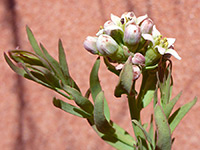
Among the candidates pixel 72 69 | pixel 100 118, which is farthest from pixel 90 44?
pixel 72 69

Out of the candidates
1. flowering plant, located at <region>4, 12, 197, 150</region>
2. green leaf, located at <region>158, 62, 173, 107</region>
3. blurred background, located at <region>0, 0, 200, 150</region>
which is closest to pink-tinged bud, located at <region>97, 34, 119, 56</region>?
flowering plant, located at <region>4, 12, 197, 150</region>

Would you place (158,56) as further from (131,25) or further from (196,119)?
(196,119)

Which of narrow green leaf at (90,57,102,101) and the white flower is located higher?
the white flower

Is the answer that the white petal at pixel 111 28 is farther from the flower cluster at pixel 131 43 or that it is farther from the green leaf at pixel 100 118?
the green leaf at pixel 100 118

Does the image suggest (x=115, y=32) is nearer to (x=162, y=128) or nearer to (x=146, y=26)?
(x=146, y=26)

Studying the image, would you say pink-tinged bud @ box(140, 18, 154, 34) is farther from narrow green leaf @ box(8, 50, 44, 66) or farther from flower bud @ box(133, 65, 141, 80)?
narrow green leaf @ box(8, 50, 44, 66)
